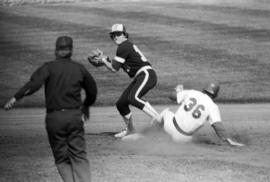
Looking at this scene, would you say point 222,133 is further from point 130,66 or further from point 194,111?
point 130,66

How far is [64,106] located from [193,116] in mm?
3504

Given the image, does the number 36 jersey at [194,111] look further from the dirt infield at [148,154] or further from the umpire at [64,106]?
the umpire at [64,106]

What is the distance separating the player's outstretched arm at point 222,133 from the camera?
1020 cm

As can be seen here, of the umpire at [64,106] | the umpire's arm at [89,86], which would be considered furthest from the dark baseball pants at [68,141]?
the umpire's arm at [89,86]

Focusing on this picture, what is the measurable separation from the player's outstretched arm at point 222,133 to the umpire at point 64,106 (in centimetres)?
342

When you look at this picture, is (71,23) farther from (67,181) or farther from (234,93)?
(67,181)

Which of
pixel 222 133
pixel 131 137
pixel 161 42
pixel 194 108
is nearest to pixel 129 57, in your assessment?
pixel 131 137

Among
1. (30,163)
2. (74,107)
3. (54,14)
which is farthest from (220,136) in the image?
(54,14)

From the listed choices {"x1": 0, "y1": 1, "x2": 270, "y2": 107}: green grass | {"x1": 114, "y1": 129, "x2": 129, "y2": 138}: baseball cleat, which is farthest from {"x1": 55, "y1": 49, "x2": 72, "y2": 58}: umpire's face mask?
{"x1": 0, "y1": 1, "x2": 270, "y2": 107}: green grass

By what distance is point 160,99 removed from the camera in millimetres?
16234

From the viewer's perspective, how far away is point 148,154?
32.7 ft

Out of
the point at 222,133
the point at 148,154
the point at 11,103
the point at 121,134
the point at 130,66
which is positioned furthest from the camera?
the point at 121,134

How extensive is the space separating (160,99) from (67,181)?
29.9 ft

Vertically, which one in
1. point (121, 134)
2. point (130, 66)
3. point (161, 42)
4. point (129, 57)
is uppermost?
point (129, 57)
